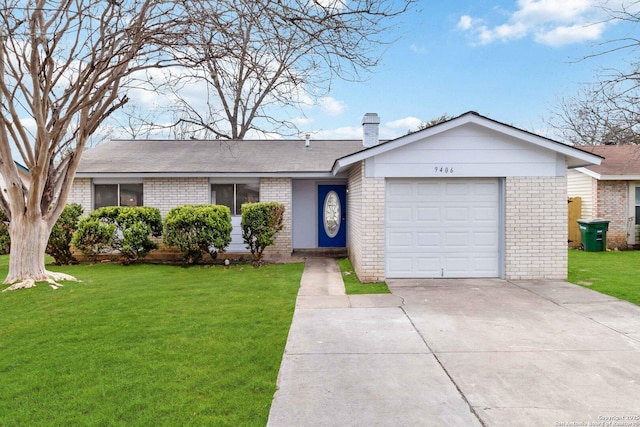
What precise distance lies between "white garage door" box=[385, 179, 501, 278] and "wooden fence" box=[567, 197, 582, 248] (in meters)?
8.20

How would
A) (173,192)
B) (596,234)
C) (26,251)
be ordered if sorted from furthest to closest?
(596,234) < (173,192) < (26,251)

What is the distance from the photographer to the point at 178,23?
603cm

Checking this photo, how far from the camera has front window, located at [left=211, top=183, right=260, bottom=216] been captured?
13.0 m

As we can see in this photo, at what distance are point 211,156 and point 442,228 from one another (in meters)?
8.72

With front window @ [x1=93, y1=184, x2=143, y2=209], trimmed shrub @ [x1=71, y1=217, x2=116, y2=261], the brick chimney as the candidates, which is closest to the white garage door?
the brick chimney

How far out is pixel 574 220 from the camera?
15266mm

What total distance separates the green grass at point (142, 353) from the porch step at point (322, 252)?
478 centimetres

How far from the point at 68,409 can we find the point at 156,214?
342 inches

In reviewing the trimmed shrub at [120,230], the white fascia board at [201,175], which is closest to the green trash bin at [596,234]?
the white fascia board at [201,175]

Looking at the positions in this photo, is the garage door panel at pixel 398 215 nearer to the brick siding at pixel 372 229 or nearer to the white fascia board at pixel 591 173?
the brick siding at pixel 372 229

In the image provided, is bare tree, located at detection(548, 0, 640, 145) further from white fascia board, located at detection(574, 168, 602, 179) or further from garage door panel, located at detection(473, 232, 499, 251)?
garage door panel, located at detection(473, 232, 499, 251)

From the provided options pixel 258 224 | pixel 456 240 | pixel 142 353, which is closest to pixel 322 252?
pixel 258 224

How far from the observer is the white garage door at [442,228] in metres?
8.87

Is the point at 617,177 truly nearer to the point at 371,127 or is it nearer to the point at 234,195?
the point at 371,127
